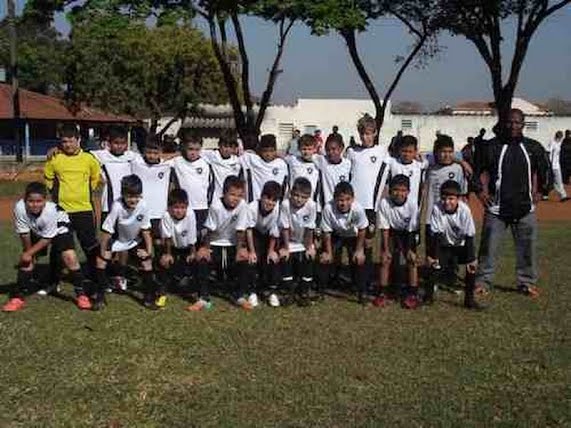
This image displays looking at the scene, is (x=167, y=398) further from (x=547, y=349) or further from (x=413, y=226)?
(x=413, y=226)

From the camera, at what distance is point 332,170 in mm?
8508

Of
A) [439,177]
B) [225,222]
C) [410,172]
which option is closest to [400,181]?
[410,172]

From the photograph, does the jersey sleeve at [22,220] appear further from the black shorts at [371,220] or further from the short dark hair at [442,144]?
the short dark hair at [442,144]

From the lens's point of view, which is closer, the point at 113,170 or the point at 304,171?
the point at 113,170

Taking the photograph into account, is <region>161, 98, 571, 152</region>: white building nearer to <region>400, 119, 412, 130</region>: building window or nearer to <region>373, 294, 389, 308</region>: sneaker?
<region>400, 119, 412, 130</region>: building window

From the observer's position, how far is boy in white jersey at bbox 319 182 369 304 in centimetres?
810

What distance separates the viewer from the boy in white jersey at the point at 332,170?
8.48 meters

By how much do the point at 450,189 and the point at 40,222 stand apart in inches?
150

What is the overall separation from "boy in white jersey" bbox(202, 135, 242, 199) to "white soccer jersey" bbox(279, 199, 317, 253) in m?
0.84

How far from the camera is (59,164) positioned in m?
8.12

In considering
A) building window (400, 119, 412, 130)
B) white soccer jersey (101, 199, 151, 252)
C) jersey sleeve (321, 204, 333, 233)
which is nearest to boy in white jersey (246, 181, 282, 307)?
jersey sleeve (321, 204, 333, 233)

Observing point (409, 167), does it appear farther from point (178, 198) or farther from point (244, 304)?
point (178, 198)

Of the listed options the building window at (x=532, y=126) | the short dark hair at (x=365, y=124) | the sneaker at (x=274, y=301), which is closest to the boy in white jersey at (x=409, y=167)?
the short dark hair at (x=365, y=124)

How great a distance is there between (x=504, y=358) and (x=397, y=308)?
1779 mm
